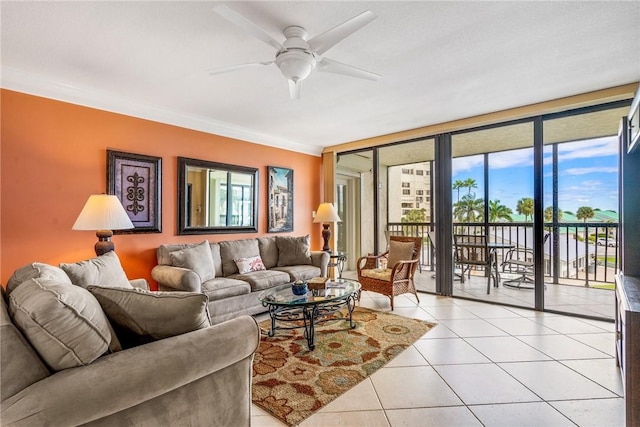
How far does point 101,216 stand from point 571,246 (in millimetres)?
6033

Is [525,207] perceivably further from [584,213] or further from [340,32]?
[340,32]

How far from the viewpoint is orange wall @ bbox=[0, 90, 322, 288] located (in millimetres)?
2738

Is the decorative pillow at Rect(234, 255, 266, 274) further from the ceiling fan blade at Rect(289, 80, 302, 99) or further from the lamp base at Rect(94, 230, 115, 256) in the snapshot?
the ceiling fan blade at Rect(289, 80, 302, 99)

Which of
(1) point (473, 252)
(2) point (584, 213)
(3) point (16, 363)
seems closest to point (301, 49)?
(3) point (16, 363)

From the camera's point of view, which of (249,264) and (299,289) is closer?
(299,289)

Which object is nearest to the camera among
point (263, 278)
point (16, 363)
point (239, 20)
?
point (16, 363)

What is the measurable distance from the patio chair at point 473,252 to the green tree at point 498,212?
19.4 inches

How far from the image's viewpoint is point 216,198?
427 centimetres

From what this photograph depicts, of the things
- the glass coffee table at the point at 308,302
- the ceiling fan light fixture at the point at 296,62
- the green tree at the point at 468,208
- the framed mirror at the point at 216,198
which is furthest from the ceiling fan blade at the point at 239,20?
the green tree at the point at 468,208

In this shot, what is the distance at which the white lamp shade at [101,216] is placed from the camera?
107 inches

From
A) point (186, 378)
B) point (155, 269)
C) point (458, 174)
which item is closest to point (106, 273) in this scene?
point (186, 378)

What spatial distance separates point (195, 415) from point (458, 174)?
14.5ft

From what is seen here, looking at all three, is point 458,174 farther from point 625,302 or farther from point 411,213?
point 625,302

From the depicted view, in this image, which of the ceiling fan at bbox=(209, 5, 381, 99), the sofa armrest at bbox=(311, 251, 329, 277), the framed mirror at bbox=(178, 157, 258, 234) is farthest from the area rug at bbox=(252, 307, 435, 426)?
the ceiling fan at bbox=(209, 5, 381, 99)
